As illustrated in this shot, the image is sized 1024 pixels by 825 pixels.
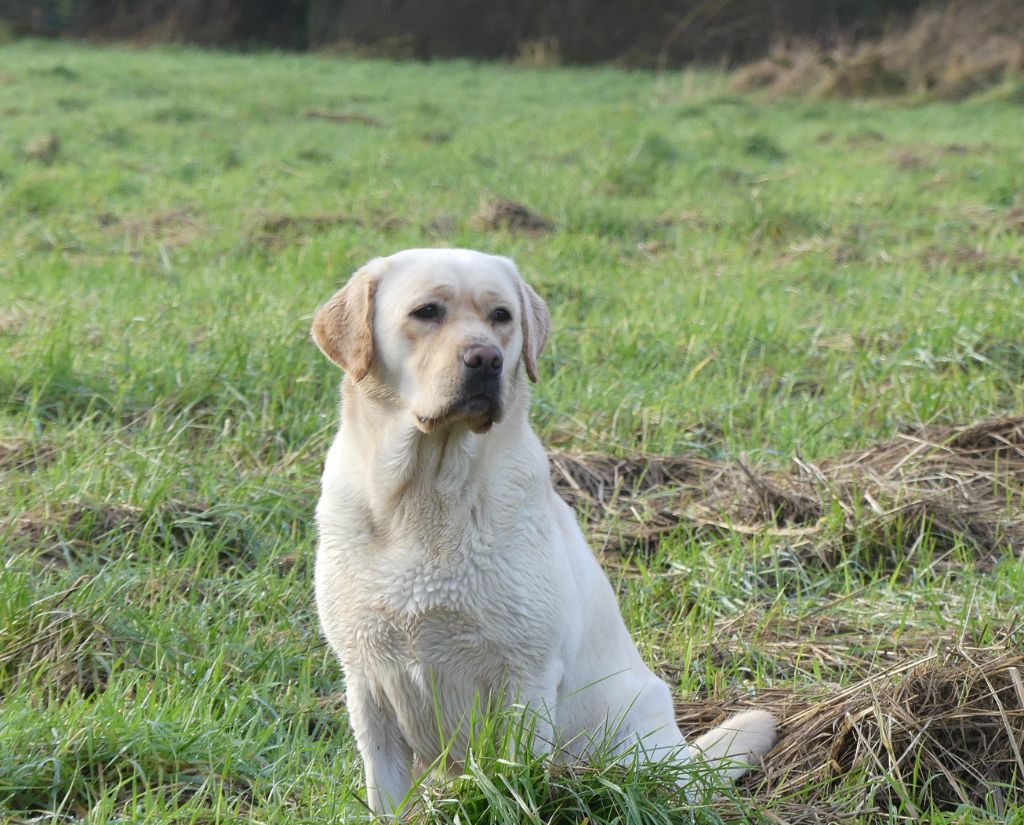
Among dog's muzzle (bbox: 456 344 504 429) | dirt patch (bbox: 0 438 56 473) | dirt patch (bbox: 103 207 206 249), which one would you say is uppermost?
dog's muzzle (bbox: 456 344 504 429)

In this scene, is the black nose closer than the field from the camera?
Yes

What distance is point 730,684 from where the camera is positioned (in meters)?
3.45

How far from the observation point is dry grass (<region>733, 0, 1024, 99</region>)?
58.6 feet

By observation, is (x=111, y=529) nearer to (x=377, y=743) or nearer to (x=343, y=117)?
(x=377, y=743)

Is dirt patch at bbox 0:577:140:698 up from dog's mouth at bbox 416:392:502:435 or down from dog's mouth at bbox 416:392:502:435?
down

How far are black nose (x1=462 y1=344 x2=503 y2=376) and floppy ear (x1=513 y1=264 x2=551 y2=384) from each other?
25cm

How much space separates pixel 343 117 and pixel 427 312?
39.1ft

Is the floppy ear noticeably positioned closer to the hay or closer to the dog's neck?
the dog's neck

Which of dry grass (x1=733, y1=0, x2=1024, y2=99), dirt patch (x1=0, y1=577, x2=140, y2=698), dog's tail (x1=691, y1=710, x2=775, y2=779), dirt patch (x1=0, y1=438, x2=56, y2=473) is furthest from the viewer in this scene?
dry grass (x1=733, y1=0, x2=1024, y2=99)

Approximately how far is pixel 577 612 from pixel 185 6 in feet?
87.5

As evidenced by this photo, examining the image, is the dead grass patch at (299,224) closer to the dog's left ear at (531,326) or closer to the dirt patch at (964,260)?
the dirt patch at (964,260)

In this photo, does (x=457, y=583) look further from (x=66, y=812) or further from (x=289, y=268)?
(x=289, y=268)

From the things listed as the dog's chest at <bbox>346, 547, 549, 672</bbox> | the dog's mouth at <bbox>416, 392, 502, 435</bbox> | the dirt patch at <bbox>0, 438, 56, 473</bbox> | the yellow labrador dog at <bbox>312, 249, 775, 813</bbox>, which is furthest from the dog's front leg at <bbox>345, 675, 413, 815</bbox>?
the dirt patch at <bbox>0, 438, 56, 473</bbox>

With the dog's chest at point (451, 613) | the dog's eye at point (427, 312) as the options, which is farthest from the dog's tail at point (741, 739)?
the dog's eye at point (427, 312)
